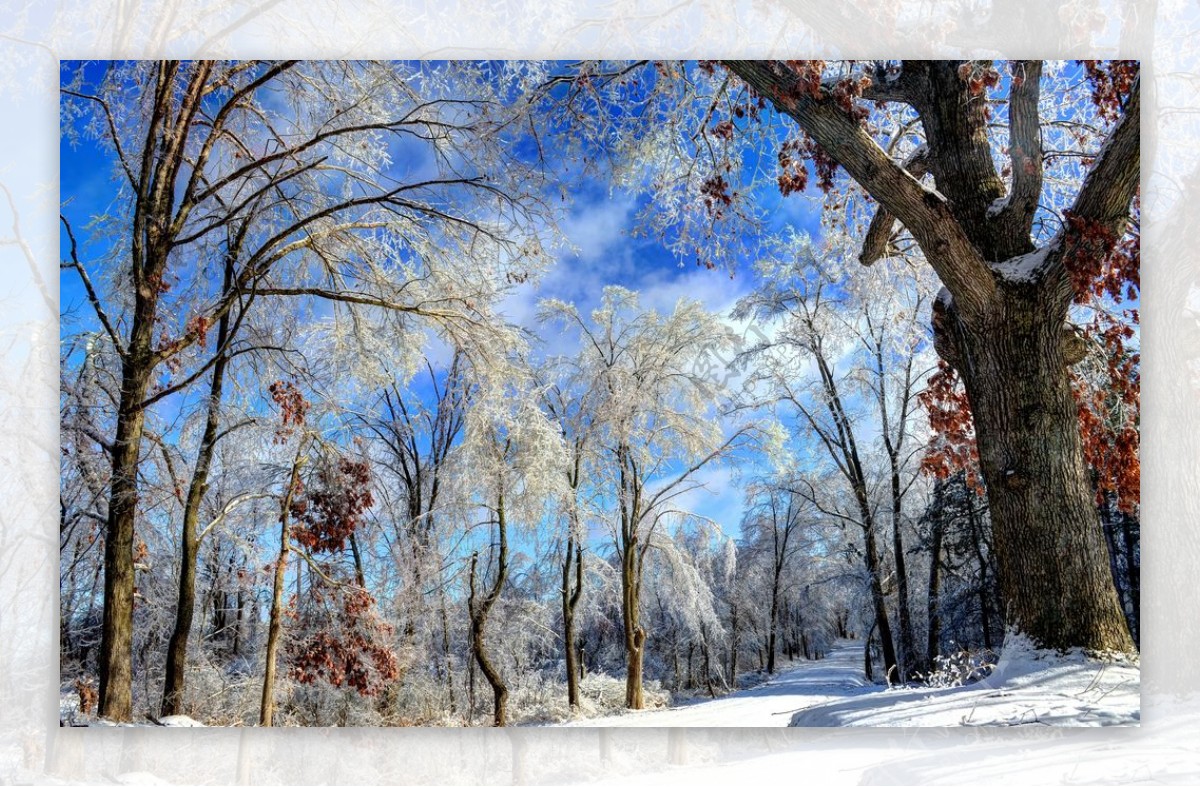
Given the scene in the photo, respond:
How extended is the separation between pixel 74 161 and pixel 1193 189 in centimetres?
389

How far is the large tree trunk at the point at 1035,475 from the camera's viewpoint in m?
3.13

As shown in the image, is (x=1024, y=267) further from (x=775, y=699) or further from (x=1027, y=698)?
(x=775, y=699)

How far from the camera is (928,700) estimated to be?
3.15m

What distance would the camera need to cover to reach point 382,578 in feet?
10.6

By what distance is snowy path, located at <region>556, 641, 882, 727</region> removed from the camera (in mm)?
3160

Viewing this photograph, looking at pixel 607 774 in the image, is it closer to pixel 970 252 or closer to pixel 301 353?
pixel 301 353

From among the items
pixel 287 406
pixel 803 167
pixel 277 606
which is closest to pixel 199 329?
pixel 287 406

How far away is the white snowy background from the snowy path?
2 cm

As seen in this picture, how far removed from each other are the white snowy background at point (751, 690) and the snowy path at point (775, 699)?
2cm

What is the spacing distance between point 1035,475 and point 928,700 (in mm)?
826

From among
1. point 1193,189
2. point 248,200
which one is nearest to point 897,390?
point 1193,189

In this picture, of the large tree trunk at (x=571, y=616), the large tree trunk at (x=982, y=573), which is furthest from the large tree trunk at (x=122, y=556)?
the large tree trunk at (x=982, y=573)

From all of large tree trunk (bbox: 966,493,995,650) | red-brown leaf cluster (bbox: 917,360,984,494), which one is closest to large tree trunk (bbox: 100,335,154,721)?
red-brown leaf cluster (bbox: 917,360,984,494)

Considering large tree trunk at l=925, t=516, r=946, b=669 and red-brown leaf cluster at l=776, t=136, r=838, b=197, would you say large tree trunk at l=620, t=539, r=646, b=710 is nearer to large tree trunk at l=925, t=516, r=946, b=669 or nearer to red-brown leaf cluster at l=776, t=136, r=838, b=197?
large tree trunk at l=925, t=516, r=946, b=669
